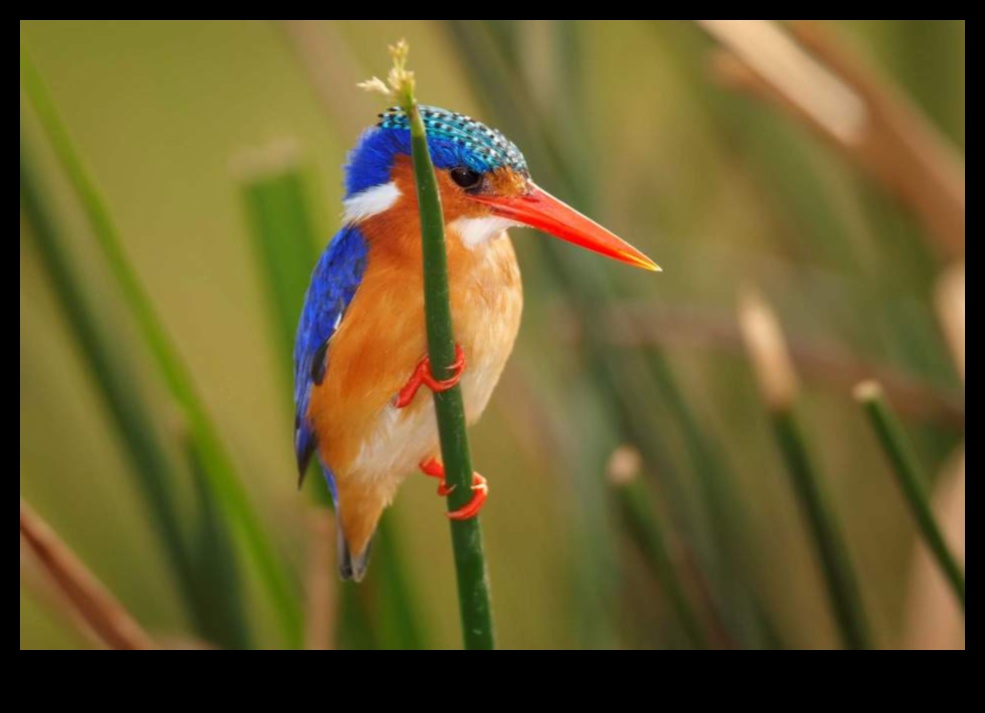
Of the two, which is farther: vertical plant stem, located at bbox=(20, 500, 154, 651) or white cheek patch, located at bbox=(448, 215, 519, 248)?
vertical plant stem, located at bbox=(20, 500, 154, 651)

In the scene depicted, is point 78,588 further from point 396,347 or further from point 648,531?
point 648,531

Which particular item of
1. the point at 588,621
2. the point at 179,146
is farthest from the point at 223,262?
the point at 588,621

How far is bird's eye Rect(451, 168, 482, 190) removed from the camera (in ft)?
2.46

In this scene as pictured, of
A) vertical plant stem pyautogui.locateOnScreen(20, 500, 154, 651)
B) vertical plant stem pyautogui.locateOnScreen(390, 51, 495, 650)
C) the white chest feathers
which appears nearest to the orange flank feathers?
the white chest feathers

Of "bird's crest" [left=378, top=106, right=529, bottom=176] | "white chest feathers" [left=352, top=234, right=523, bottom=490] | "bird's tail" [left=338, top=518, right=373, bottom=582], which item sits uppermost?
"bird's crest" [left=378, top=106, right=529, bottom=176]

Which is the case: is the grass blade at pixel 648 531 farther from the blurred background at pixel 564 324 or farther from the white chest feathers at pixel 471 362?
the white chest feathers at pixel 471 362

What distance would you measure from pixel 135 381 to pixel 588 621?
1.75 feet

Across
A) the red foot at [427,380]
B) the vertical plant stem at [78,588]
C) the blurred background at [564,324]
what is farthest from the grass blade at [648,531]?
the vertical plant stem at [78,588]

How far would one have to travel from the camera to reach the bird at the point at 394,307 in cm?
75

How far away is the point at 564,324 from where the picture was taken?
142 cm

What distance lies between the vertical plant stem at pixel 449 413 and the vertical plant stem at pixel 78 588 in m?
0.39

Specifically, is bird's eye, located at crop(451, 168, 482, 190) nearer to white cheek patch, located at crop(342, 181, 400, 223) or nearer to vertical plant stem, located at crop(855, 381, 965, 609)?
white cheek patch, located at crop(342, 181, 400, 223)
